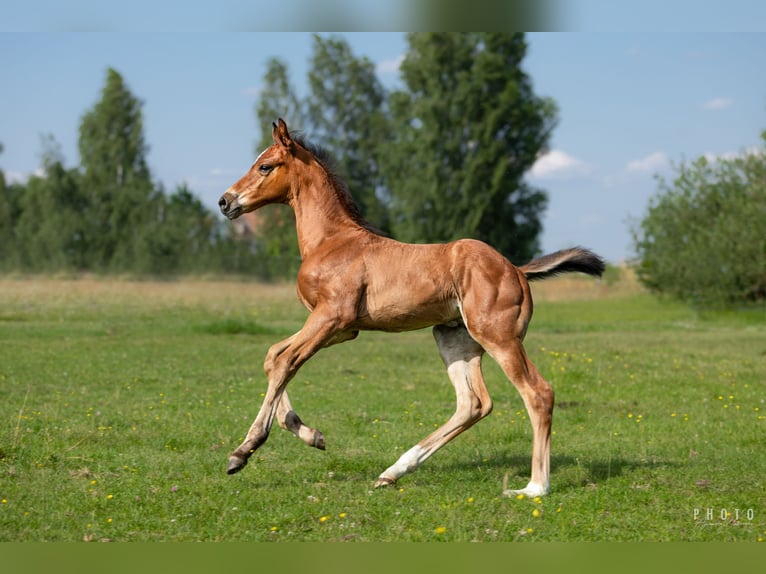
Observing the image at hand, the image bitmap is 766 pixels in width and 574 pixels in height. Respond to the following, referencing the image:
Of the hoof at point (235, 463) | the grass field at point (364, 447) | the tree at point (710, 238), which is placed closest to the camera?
the grass field at point (364, 447)

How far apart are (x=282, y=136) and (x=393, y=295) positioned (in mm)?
1709

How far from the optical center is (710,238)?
111 ft

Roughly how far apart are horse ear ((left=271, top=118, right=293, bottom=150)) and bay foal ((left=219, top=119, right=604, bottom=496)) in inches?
0.4

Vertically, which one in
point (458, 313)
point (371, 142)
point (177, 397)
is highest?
point (371, 142)

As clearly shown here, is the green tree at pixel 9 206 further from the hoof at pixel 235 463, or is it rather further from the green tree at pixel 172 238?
the hoof at pixel 235 463

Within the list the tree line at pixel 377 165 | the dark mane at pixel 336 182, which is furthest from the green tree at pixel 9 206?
the dark mane at pixel 336 182

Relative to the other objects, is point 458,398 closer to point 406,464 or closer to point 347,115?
point 406,464

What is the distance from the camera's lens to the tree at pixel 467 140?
147 ft

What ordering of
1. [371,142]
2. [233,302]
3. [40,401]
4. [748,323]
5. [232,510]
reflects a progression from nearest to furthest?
[232,510]
[40,401]
[748,323]
[233,302]
[371,142]

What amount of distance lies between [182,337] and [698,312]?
66.8ft

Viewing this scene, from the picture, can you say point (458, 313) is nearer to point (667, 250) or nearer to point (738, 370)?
point (738, 370)

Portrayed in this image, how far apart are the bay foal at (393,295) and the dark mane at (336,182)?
15mm

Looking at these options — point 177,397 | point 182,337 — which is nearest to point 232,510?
point 177,397

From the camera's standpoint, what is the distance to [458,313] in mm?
7180
